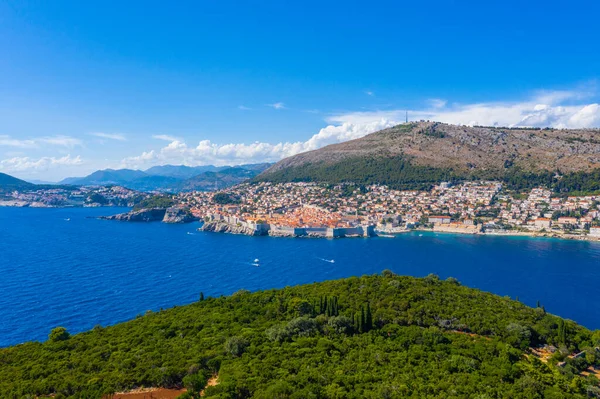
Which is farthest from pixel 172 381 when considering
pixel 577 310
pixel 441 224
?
pixel 441 224

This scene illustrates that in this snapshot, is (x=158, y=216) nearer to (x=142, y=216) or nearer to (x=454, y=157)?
(x=142, y=216)

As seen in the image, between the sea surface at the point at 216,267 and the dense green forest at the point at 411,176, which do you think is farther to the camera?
the dense green forest at the point at 411,176

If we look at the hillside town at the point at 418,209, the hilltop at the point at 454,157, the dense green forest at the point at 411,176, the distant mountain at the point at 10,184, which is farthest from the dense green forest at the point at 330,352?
the distant mountain at the point at 10,184

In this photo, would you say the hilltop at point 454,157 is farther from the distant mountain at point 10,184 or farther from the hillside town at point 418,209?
the distant mountain at point 10,184

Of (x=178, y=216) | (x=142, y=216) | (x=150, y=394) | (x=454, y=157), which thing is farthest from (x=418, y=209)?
(x=150, y=394)

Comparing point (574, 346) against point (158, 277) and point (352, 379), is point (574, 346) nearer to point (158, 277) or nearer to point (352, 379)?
point (352, 379)
